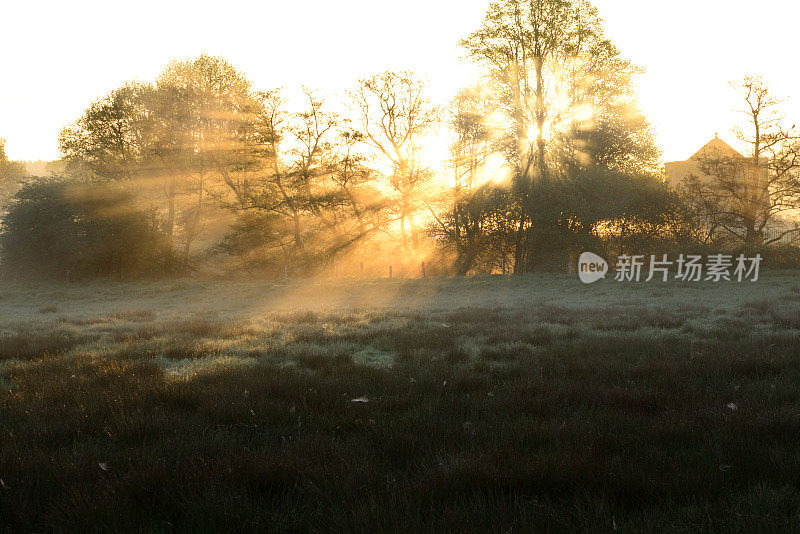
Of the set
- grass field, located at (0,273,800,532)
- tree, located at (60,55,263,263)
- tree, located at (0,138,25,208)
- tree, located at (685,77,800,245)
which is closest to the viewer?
grass field, located at (0,273,800,532)

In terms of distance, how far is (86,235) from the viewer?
3638cm

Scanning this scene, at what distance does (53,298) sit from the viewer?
27.5m

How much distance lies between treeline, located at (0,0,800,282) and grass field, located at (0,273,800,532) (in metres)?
26.3

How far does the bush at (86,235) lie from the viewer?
118ft

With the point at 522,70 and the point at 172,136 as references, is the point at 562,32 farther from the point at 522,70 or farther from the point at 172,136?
the point at 172,136

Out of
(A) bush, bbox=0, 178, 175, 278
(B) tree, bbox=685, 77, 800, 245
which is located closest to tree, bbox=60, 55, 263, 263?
(A) bush, bbox=0, 178, 175, 278

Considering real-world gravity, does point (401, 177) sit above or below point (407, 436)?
above

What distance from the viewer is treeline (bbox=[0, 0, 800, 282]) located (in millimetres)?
31422

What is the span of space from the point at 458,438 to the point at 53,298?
31.6 meters

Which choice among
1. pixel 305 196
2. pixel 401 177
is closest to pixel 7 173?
pixel 305 196

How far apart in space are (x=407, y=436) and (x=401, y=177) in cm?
3525

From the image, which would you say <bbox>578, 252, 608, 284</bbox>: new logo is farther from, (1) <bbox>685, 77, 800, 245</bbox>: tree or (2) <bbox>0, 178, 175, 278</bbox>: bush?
(2) <bbox>0, 178, 175, 278</bbox>: bush

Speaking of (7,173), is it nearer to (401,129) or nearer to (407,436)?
(401,129)

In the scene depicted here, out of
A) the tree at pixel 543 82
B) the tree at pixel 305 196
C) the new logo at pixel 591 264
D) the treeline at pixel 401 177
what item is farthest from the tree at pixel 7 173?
the new logo at pixel 591 264
